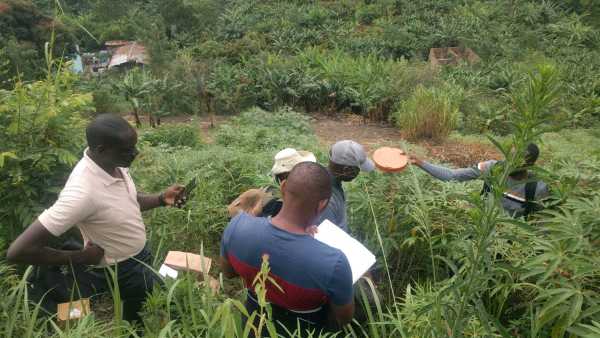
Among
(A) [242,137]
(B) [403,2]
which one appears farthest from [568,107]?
(B) [403,2]

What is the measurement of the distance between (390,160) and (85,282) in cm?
203

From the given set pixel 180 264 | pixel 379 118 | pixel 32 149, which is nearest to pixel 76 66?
pixel 379 118

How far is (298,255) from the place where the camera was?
1835 mm

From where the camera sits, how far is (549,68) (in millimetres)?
1384

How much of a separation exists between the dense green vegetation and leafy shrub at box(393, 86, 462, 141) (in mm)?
37

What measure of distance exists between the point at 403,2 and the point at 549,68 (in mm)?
25320

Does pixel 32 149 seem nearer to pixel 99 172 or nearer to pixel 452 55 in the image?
pixel 99 172

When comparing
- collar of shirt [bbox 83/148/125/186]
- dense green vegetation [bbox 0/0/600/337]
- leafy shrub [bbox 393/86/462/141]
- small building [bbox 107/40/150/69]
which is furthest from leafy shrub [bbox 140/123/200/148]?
small building [bbox 107/40/150/69]

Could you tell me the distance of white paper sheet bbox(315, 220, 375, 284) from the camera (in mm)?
2238

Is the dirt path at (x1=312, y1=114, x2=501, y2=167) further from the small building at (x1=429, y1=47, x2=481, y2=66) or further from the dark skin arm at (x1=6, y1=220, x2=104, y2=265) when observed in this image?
the small building at (x1=429, y1=47, x2=481, y2=66)

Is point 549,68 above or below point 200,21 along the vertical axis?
above

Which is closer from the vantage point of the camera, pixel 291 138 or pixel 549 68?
pixel 549 68

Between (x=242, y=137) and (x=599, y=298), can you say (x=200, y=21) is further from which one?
(x=599, y=298)

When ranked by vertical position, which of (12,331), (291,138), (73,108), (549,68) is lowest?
(291,138)
